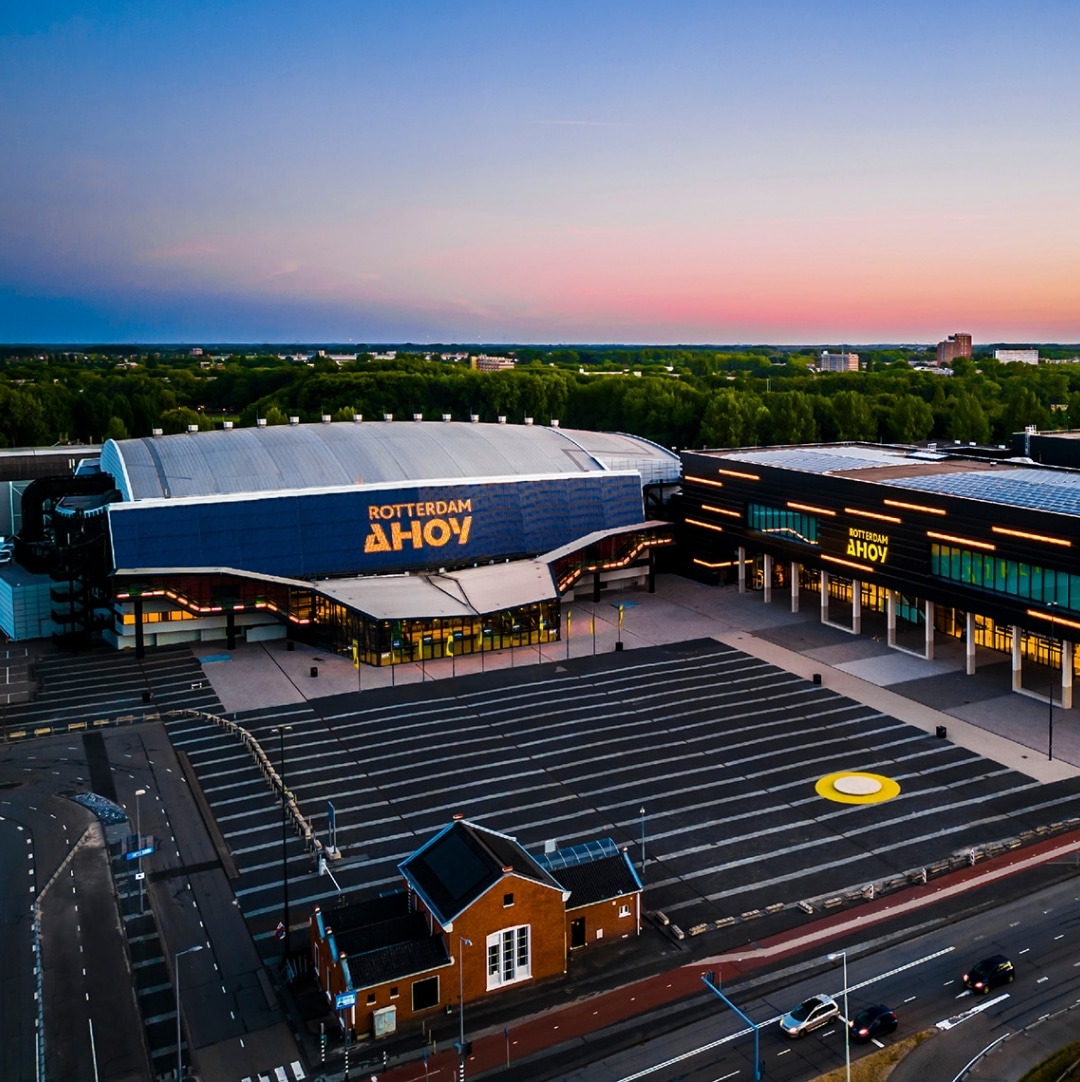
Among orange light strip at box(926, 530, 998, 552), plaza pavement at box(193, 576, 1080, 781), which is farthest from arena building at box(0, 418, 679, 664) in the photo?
orange light strip at box(926, 530, 998, 552)

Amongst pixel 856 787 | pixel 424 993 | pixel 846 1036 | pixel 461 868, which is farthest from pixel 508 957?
pixel 856 787

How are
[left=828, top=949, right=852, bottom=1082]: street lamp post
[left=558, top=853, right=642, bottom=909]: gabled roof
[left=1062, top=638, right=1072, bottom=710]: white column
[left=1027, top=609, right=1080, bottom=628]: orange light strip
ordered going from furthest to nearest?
[left=1062, top=638, right=1072, bottom=710]: white column, [left=1027, top=609, right=1080, bottom=628]: orange light strip, [left=558, top=853, right=642, bottom=909]: gabled roof, [left=828, top=949, right=852, bottom=1082]: street lamp post

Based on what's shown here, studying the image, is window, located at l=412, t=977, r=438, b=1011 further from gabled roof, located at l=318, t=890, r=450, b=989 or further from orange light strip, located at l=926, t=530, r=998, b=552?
orange light strip, located at l=926, t=530, r=998, b=552

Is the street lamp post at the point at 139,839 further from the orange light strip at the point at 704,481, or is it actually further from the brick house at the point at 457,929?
the orange light strip at the point at 704,481

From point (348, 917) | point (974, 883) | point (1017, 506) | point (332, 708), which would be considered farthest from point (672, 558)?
point (348, 917)

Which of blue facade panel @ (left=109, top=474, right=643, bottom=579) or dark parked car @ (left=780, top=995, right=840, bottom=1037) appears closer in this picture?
dark parked car @ (left=780, top=995, right=840, bottom=1037)

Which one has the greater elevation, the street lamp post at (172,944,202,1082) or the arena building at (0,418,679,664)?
the arena building at (0,418,679,664)

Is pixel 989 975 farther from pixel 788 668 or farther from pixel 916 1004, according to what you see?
pixel 788 668
